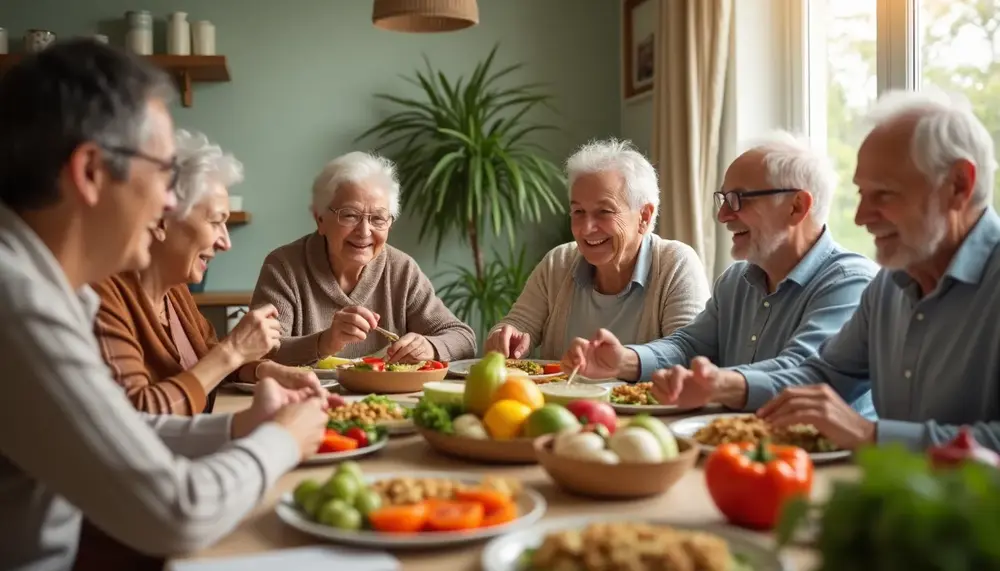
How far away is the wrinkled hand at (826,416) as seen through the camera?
4.98ft

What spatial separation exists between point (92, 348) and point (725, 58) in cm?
353

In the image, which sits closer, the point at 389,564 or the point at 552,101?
the point at 389,564

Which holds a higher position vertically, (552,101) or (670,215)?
(552,101)

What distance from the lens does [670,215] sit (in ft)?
14.5

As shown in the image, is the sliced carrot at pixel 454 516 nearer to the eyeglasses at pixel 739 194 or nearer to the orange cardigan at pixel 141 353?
the orange cardigan at pixel 141 353

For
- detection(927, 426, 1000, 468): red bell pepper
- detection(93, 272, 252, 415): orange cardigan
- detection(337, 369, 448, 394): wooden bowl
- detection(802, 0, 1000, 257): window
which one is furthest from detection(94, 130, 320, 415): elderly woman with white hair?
detection(802, 0, 1000, 257): window

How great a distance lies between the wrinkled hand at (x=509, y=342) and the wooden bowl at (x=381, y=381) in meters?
0.50

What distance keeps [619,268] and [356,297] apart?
914 mm

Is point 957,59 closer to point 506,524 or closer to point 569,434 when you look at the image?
point 569,434

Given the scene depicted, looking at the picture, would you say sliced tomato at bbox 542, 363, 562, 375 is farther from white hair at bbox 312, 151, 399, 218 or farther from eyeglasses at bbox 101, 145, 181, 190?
eyeglasses at bbox 101, 145, 181, 190

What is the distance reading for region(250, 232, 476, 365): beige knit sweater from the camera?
125 inches

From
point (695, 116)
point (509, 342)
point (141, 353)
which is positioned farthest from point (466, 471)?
point (695, 116)

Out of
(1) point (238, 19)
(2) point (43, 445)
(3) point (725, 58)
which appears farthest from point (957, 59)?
(1) point (238, 19)

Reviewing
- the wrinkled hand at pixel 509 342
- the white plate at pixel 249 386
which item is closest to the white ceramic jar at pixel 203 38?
the wrinkled hand at pixel 509 342
